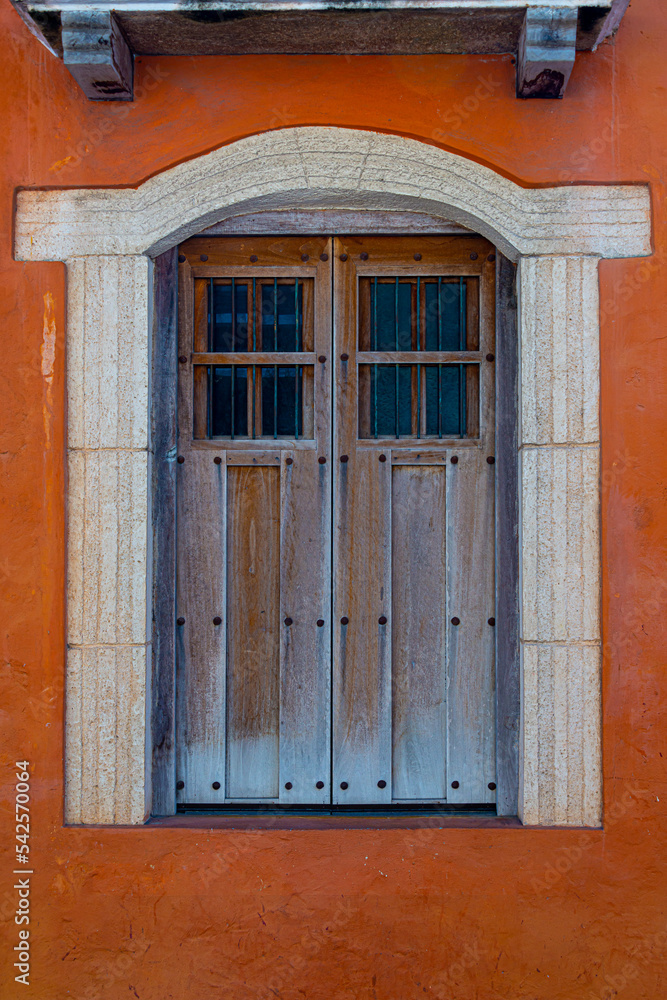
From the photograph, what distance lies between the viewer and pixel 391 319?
2760 millimetres

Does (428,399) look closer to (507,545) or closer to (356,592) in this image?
(507,545)

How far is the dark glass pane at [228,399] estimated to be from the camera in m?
2.76

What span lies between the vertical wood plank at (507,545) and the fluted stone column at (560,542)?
12cm

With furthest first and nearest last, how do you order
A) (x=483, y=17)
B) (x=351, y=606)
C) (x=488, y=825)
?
(x=351, y=606), (x=488, y=825), (x=483, y=17)

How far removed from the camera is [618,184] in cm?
254

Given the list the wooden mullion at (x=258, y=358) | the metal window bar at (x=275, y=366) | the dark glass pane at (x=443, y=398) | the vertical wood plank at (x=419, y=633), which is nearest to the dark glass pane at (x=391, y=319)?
the dark glass pane at (x=443, y=398)

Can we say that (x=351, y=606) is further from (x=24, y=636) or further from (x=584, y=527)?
(x=24, y=636)

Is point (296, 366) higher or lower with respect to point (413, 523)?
higher

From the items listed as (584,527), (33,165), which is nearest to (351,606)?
(584,527)

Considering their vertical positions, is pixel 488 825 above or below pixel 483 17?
below

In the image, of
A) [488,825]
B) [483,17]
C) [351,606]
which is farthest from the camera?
[351,606]

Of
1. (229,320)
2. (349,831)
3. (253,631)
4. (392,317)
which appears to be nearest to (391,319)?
(392,317)

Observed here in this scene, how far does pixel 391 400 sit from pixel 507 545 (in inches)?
28.5

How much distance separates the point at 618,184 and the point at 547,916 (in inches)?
104
